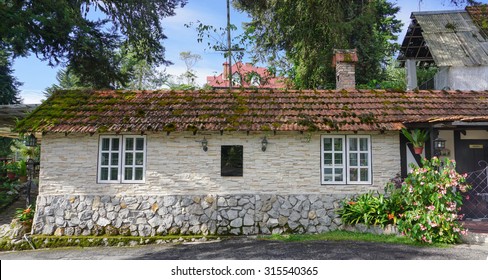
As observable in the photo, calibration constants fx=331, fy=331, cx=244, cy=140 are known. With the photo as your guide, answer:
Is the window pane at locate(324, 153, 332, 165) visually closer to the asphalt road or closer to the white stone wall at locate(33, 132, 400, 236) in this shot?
the white stone wall at locate(33, 132, 400, 236)

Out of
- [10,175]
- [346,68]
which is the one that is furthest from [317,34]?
[10,175]

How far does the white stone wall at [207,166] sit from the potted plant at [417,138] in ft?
1.45

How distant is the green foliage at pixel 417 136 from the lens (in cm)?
870

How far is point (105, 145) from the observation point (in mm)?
9289

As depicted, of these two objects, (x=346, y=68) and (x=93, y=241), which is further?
(x=346, y=68)

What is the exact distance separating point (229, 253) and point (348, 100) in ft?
19.0

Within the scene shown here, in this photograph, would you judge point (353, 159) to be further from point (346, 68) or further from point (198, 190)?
point (198, 190)

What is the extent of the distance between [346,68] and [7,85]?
2403 centimetres

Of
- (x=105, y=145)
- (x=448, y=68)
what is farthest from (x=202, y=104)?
(x=448, y=68)

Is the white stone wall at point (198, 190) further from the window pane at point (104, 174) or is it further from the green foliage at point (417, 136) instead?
the green foliage at point (417, 136)

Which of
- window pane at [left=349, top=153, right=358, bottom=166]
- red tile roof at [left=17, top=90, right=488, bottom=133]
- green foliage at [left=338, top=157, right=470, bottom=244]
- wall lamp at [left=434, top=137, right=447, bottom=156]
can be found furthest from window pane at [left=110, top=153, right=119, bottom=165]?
wall lamp at [left=434, top=137, right=447, bottom=156]

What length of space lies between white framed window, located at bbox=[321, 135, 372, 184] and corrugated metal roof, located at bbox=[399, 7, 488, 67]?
6586 mm

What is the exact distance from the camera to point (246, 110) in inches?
378

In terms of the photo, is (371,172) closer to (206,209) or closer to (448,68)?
(206,209)
